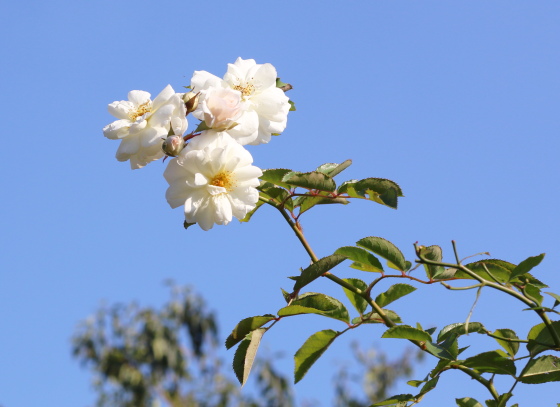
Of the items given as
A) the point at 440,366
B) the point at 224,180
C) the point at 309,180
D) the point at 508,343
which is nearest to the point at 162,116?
the point at 224,180

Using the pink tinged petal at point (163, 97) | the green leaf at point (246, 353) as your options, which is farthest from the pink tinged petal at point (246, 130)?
the green leaf at point (246, 353)

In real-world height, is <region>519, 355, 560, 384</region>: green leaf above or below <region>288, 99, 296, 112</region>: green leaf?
below

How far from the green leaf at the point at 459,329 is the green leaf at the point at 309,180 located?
12.2 inches

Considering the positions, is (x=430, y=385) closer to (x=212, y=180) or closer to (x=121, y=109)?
(x=212, y=180)

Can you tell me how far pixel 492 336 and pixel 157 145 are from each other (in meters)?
0.61

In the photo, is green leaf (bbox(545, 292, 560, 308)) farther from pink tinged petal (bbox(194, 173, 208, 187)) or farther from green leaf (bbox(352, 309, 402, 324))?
pink tinged petal (bbox(194, 173, 208, 187))

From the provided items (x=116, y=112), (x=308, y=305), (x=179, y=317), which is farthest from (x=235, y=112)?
(x=179, y=317)

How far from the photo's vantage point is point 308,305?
1.05 m

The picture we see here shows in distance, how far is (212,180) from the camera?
97 centimetres

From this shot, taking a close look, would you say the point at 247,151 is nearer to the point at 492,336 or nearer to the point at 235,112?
the point at 235,112

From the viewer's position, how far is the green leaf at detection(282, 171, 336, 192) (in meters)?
1.03

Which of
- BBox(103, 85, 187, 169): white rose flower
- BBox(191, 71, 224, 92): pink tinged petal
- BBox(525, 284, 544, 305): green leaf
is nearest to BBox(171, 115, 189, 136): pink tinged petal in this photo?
BBox(103, 85, 187, 169): white rose flower

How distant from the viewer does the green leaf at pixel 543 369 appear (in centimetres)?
102

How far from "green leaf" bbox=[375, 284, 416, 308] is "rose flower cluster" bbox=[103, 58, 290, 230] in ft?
0.97
